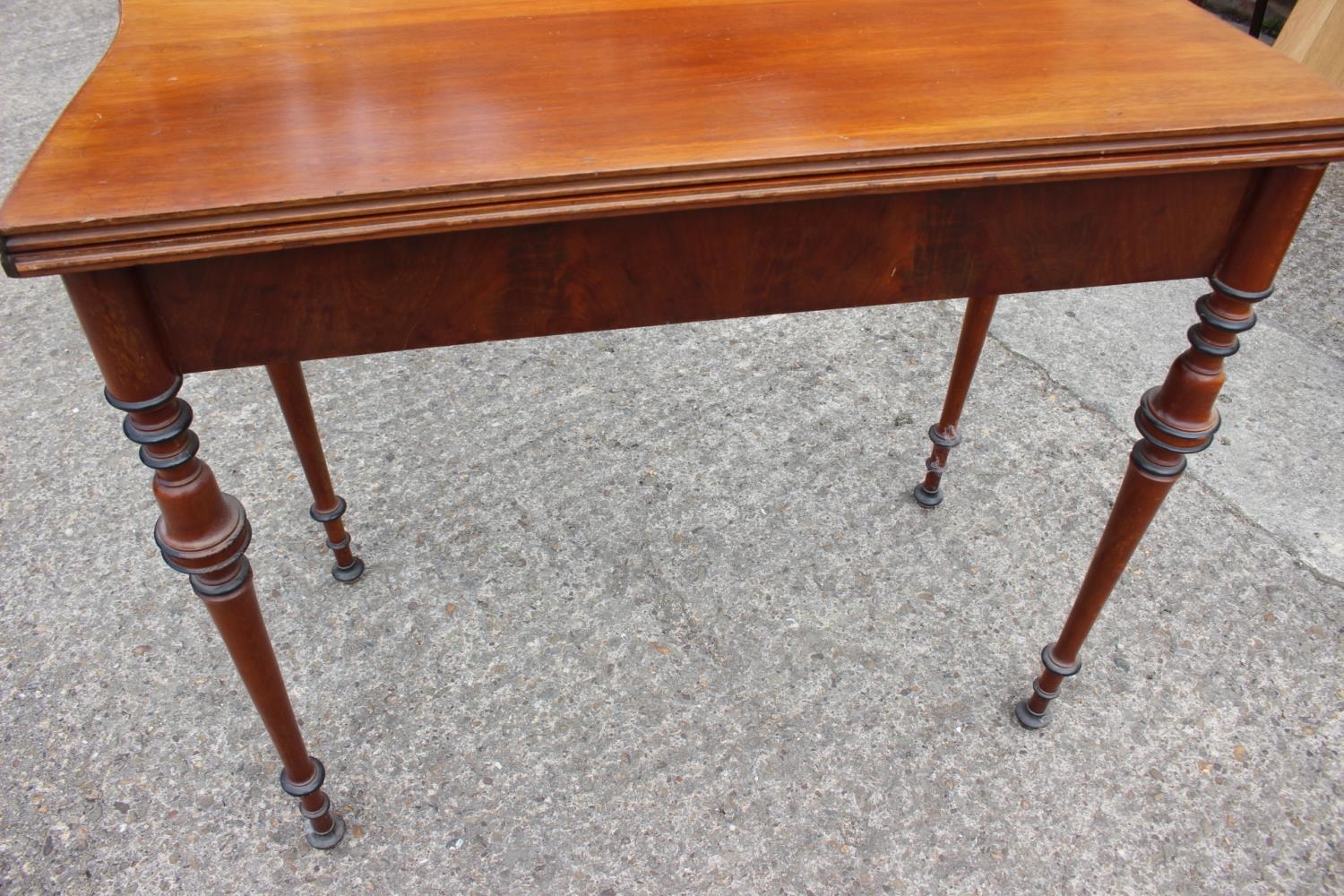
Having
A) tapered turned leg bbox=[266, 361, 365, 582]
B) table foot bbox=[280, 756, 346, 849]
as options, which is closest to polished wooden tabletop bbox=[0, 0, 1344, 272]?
tapered turned leg bbox=[266, 361, 365, 582]

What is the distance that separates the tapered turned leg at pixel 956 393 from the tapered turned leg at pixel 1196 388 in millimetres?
453

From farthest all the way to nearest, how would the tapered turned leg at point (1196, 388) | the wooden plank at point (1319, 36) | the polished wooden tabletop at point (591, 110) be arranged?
the wooden plank at point (1319, 36), the tapered turned leg at point (1196, 388), the polished wooden tabletop at point (591, 110)

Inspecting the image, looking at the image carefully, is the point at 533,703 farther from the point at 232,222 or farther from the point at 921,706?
the point at 232,222

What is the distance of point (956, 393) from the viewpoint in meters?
1.75

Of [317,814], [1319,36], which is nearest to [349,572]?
[317,814]

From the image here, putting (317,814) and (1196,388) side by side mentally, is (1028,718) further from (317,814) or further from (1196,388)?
(317,814)

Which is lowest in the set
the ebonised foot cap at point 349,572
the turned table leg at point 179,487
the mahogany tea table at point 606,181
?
the ebonised foot cap at point 349,572

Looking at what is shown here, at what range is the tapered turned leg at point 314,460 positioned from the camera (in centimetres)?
144

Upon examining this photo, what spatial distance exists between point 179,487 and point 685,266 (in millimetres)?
543

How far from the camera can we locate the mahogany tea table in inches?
33.2

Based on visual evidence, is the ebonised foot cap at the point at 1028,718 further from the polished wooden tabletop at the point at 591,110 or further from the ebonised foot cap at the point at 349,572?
the ebonised foot cap at the point at 349,572

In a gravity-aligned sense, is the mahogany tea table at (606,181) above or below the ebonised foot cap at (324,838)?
above

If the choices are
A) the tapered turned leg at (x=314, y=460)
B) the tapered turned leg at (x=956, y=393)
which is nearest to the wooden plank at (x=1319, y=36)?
the tapered turned leg at (x=956, y=393)

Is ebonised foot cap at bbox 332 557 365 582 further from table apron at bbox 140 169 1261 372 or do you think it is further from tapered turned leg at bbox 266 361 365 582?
table apron at bbox 140 169 1261 372
